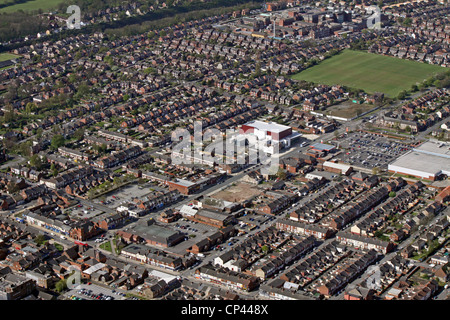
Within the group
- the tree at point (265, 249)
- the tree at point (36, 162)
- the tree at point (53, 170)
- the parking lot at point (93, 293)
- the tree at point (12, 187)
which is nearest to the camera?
the parking lot at point (93, 293)

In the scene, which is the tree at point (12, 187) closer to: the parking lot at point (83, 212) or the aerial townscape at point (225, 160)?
the aerial townscape at point (225, 160)

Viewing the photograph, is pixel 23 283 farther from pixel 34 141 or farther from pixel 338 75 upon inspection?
pixel 338 75

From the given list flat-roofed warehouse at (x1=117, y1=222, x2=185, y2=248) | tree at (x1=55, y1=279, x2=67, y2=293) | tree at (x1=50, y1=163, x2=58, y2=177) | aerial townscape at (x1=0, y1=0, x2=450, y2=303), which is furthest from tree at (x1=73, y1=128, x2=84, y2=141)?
tree at (x1=55, y1=279, x2=67, y2=293)

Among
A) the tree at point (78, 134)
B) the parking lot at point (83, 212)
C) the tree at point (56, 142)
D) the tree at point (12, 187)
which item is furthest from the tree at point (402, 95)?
the tree at point (12, 187)

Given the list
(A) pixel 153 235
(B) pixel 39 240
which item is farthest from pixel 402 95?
(B) pixel 39 240

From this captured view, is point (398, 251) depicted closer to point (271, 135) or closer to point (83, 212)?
point (271, 135)

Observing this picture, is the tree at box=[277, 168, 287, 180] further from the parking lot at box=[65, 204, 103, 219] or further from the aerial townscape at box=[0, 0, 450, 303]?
the parking lot at box=[65, 204, 103, 219]
